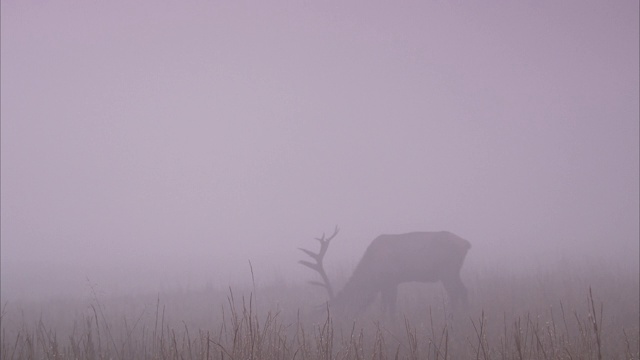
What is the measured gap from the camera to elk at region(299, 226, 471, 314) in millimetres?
9406

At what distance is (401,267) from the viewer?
9.98 m

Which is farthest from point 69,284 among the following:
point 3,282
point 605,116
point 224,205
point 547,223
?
point 605,116

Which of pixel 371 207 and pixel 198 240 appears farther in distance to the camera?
pixel 371 207

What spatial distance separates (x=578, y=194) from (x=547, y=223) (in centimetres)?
1963

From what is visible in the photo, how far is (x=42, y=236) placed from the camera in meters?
75.8

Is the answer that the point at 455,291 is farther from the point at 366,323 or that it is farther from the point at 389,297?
the point at 366,323

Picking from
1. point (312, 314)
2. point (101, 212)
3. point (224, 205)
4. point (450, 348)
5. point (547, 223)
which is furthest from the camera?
point (224, 205)

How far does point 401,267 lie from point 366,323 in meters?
2.51

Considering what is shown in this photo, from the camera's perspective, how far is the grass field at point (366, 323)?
473 cm

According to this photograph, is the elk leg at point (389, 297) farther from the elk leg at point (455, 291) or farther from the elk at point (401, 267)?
the elk leg at point (455, 291)

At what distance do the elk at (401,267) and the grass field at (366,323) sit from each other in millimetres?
504

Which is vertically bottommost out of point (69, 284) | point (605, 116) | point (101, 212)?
point (69, 284)

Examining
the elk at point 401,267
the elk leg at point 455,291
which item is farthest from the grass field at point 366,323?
the elk at point 401,267

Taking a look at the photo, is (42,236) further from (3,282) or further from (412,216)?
(412,216)
